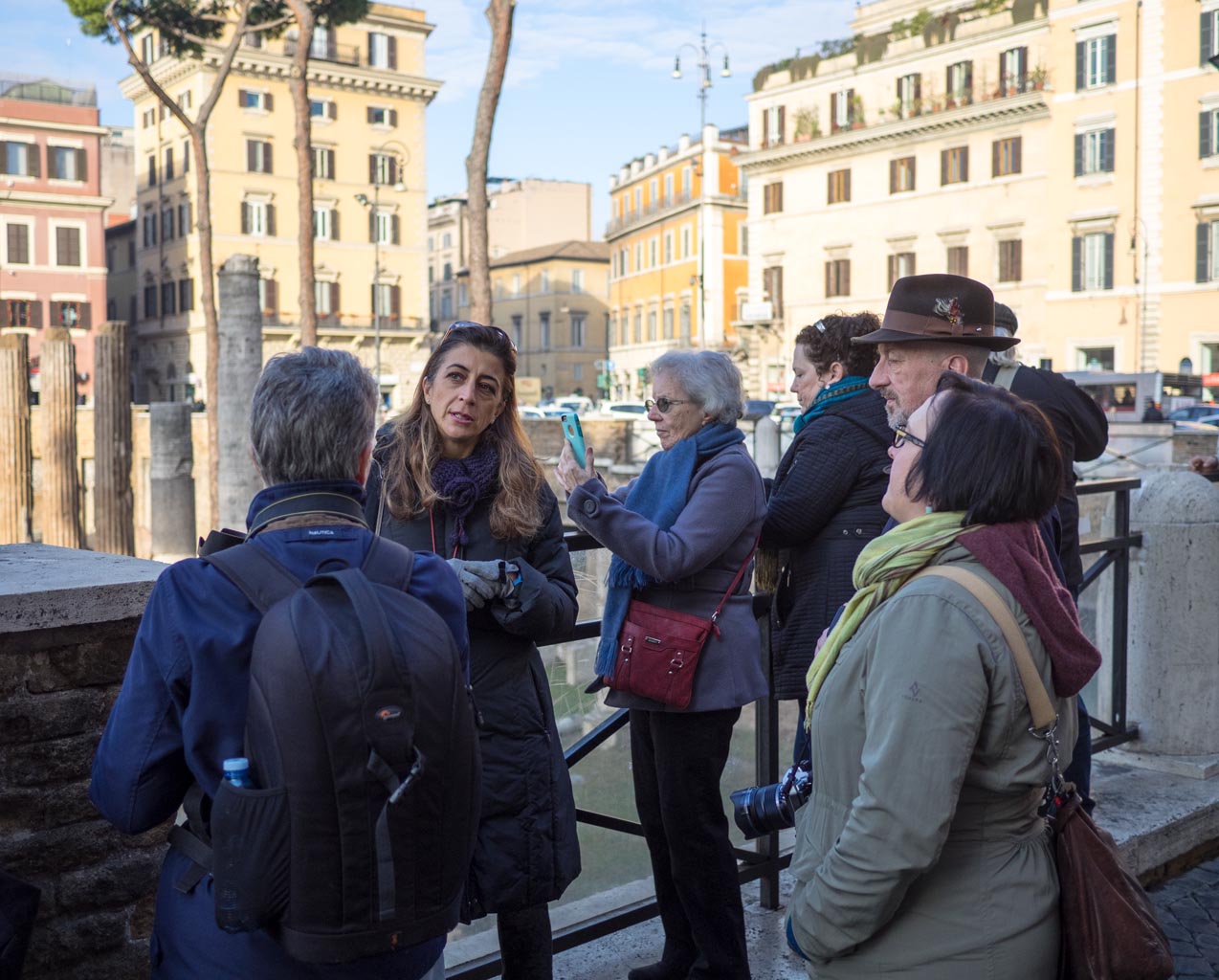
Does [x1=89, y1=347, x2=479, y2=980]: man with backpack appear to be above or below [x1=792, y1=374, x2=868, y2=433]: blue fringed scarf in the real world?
below

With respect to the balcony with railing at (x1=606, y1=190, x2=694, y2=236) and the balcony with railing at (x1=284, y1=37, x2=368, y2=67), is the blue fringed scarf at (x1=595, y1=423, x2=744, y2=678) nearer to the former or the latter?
the balcony with railing at (x1=284, y1=37, x2=368, y2=67)

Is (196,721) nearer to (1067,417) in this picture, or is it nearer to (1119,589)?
(1067,417)

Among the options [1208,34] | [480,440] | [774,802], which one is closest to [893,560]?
[774,802]

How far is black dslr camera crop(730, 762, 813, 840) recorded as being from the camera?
7.32 ft

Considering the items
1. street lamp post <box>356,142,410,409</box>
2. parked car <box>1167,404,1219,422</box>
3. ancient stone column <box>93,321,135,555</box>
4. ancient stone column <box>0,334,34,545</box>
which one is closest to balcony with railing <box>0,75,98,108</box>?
street lamp post <box>356,142,410,409</box>

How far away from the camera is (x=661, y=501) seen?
9.91ft

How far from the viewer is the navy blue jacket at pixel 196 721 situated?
66.8 inches

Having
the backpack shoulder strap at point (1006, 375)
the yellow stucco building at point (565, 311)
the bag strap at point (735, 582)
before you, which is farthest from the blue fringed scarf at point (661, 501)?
the yellow stucco building at point (565, 311)

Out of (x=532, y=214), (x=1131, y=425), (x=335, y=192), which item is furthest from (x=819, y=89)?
(x=532, y=214)

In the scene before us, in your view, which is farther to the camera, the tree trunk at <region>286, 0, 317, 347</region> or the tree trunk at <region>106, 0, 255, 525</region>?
the tree trunk at <region>106, 0, 255, 525</region>

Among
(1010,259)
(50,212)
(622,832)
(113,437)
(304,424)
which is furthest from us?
(50,212)

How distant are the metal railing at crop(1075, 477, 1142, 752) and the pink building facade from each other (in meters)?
45.2

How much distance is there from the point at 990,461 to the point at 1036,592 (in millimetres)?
199

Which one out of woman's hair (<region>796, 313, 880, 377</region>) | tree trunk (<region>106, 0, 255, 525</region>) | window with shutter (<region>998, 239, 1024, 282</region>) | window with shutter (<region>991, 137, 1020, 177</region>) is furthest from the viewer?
window with shutter (<region>998, 239, 1024, 282</region>)
